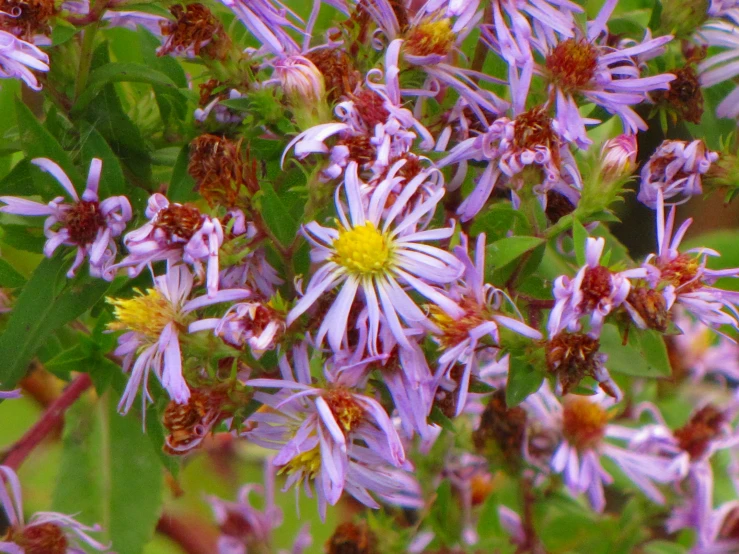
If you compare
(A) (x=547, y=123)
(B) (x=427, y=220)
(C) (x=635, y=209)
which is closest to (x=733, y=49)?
(A) (x=547, y=123)

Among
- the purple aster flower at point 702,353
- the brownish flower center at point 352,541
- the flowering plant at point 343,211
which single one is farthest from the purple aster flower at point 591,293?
the purple aster flower at point 702,353

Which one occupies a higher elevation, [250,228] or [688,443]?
[250,228]

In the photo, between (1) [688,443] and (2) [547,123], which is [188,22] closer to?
(2) [547,123]

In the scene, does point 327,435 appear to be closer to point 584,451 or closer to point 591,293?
point 591,293

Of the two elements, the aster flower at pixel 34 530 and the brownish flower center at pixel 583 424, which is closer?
the aster flower at pixel 34 530

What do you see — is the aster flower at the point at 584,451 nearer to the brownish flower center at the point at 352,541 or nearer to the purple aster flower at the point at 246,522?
the brownish flower center at the point at 352,541

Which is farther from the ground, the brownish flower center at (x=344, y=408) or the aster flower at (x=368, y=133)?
the aster flower at (x=368, y=133)

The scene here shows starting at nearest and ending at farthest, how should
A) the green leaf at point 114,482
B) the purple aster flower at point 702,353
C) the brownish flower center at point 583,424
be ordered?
the green leaf at point 114,482 → the brownish flower center at point 583,424 → the purple aster flower at point 702,353
